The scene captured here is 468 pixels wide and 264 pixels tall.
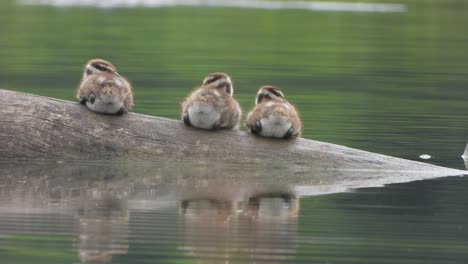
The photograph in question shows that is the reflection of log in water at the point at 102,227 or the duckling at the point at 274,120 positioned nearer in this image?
the reflection of log in water at the point at 102,227

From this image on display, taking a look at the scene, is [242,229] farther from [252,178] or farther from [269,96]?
[269,96]

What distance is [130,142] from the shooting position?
14.8 m

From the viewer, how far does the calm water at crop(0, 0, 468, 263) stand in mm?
10953

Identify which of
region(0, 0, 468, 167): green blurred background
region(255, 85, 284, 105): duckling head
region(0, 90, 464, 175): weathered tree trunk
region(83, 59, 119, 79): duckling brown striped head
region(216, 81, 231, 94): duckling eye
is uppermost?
region(0, 0, 468, 167): green blurred background

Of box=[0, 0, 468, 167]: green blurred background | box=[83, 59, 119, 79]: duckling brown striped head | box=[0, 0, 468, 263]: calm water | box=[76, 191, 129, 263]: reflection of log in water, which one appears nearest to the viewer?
box=[76, 191, 129, 263]: reflection of log in water

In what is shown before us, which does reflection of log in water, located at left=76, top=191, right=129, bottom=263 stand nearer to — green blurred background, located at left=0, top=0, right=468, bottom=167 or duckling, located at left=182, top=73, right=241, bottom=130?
duckling, located at left=182, top=73, right=241, bottom=130

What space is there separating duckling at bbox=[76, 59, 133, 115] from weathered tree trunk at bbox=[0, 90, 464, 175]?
0.08 m

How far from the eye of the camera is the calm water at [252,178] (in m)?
11.0

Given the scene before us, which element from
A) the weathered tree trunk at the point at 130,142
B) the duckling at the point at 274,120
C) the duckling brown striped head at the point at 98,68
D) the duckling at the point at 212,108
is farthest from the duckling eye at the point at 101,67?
the duckling at the point at 274,120

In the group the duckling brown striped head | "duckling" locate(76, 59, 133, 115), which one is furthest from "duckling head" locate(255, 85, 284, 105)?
the duckling brown striped head

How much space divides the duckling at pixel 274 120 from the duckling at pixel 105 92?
4.11ft

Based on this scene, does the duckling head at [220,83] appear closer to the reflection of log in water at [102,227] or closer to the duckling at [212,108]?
the duckling at [212,108]

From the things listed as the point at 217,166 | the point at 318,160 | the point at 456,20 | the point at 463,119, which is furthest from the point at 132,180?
the point at 456,20

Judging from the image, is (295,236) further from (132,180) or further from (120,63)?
(120,63)
